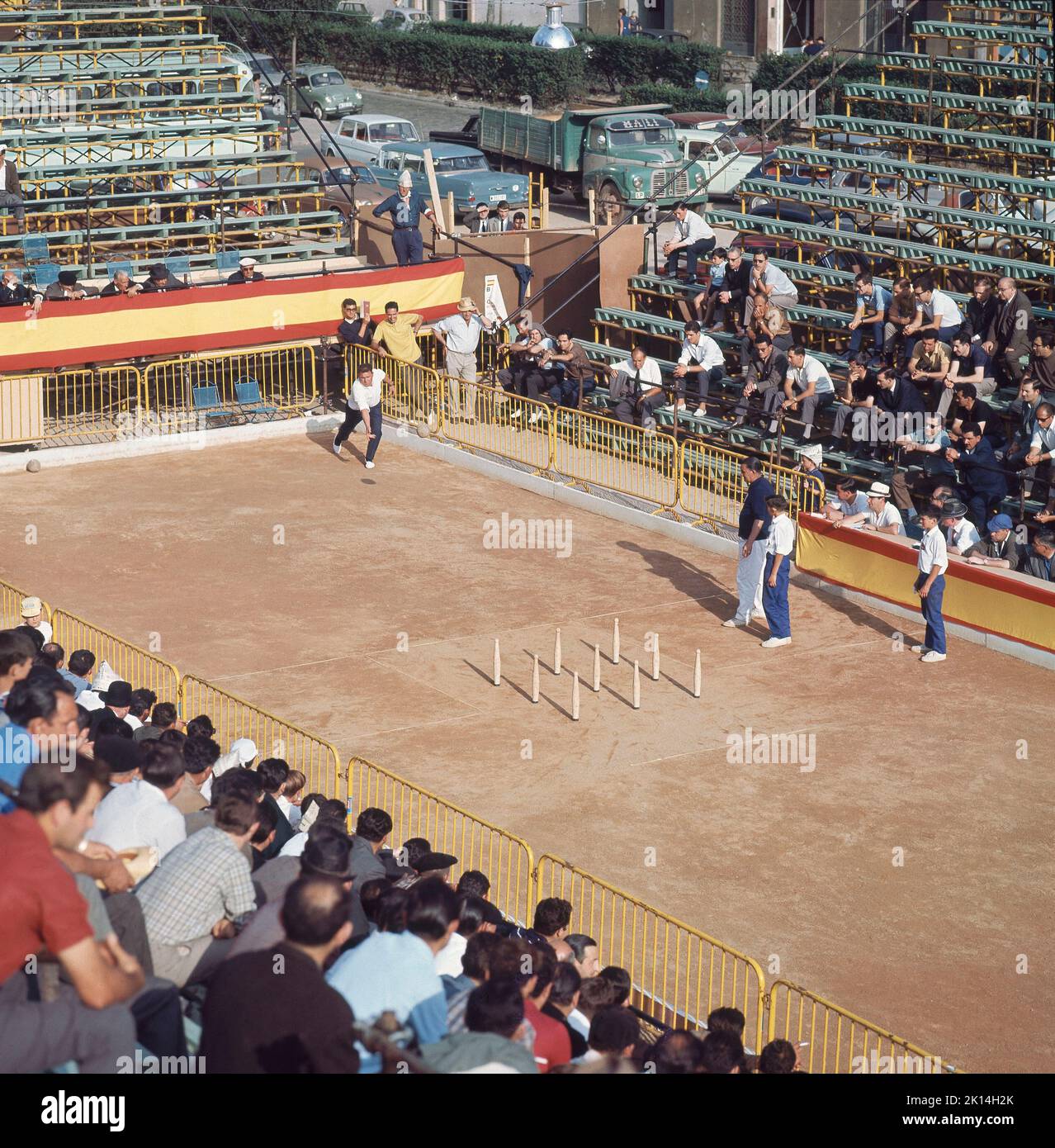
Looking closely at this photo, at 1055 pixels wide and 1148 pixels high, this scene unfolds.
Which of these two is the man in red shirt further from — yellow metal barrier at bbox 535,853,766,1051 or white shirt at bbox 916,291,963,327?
white shirt at bbox 916,291,963,327

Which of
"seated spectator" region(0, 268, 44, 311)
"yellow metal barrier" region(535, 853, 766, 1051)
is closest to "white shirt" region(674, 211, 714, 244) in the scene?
"seated spectator" region(0, 268, 44, 311)

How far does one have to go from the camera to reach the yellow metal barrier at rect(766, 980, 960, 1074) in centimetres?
1002

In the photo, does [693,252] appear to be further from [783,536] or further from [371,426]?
[783,536]

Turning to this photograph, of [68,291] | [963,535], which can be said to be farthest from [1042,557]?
[68,291]

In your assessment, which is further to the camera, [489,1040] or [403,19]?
[403,19]

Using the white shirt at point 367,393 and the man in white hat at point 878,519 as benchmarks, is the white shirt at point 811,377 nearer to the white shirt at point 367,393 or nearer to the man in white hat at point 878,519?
the man in white hat at point 878,519

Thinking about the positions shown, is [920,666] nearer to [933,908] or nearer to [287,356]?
[933,908]

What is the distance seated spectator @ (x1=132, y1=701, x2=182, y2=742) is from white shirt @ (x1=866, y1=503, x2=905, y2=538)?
922 cm

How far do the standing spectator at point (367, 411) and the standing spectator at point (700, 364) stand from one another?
4.02m

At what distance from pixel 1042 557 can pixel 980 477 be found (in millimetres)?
1967

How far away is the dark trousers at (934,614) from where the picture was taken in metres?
17.5

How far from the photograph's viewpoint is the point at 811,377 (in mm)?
22609
